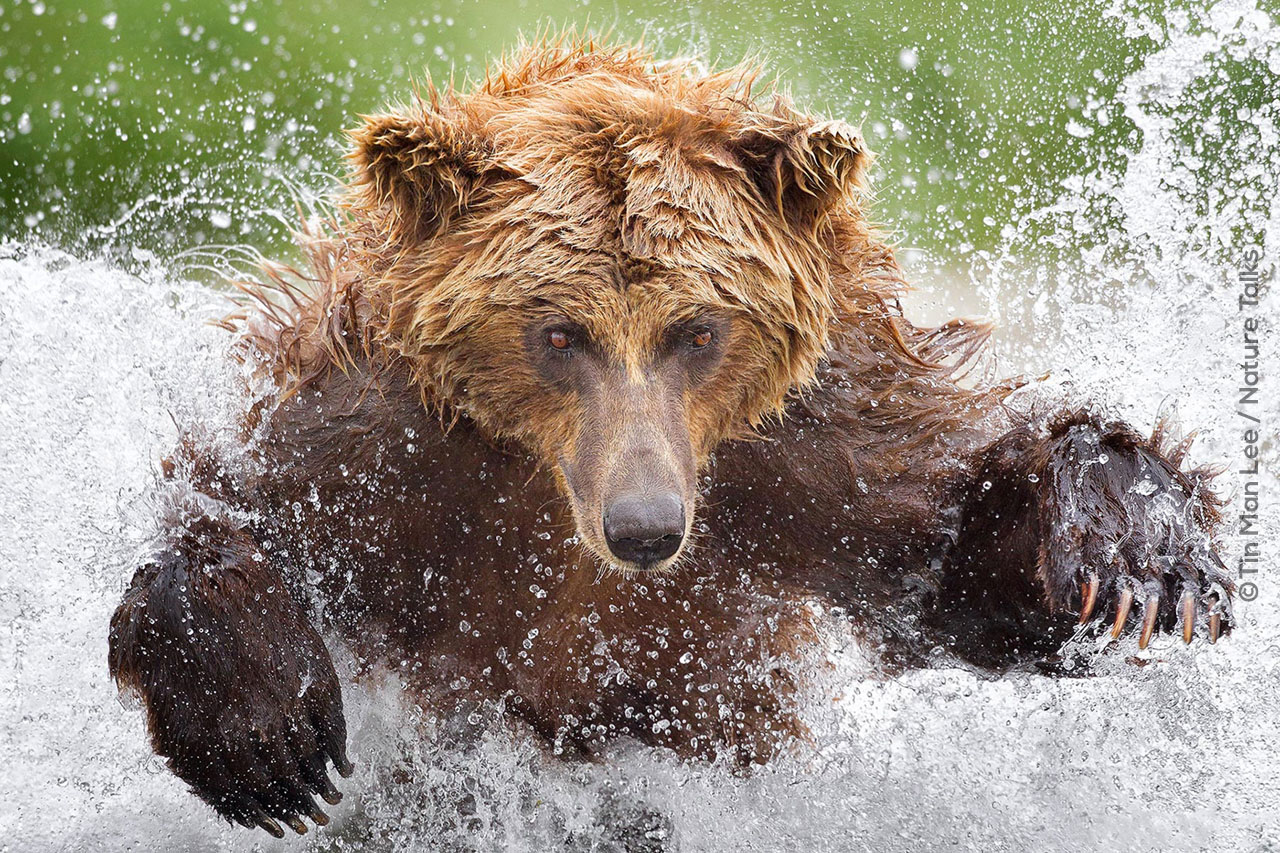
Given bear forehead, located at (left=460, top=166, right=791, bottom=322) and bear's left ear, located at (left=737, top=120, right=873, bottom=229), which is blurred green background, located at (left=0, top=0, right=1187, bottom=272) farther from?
bear forehead, located at (left=460, top=166, right=791, bottom=322)

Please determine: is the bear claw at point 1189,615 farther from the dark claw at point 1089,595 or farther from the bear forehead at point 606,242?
the bear forehead at point 606,242

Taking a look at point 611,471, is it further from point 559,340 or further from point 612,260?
point 612,260

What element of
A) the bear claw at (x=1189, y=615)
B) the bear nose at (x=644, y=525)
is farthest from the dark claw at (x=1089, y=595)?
the bear nose at (x=644, y=525)

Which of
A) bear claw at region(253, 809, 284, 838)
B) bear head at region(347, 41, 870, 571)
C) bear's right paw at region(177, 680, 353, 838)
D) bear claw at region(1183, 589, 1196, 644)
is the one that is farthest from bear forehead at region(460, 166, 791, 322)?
bear claw at region(253, 809, 284, 838)

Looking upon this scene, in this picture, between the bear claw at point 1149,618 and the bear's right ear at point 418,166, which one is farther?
the bear claw at point 1149,618

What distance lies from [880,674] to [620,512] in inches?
72.7

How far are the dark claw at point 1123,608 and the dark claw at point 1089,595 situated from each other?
66 mm

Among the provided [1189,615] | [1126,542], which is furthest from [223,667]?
[1189,615]

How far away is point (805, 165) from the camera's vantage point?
11.6 feet

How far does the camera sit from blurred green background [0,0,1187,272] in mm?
8641

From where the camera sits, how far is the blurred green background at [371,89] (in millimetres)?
8641

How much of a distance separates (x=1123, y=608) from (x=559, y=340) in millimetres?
1726

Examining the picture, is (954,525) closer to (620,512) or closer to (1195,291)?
(620,512)

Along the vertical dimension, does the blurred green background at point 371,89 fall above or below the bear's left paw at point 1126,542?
above
